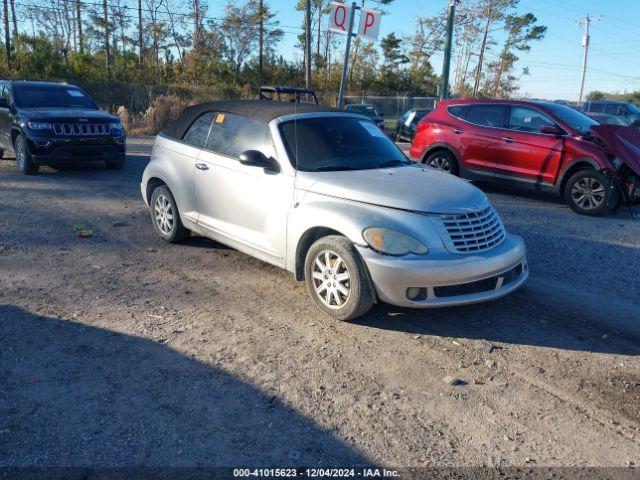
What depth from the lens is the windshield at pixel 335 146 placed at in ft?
16.9

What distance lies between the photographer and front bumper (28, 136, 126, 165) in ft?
34.1

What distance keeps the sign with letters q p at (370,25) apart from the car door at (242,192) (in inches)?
219

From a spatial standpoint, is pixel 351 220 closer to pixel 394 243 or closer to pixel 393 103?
pixel 394 243

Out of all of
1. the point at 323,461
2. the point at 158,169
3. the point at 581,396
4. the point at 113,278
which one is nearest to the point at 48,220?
the point at 158,169

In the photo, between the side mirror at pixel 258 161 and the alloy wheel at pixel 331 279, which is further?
the side mirror at pixel 258 161

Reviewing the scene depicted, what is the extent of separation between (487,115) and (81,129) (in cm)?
775

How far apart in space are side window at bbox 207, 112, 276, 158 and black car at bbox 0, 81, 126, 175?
5.88m

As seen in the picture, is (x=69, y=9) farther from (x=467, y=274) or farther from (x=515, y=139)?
(x=467, y=274)

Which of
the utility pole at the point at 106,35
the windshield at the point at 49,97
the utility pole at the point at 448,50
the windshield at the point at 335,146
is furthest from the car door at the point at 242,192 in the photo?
the utility pole at the point at 106,35

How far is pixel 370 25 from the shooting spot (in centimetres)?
1056

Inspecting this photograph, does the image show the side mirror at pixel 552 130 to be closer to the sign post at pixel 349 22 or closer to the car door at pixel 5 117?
the sign post at pixel 349 22

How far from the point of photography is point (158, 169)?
6508 millimetres

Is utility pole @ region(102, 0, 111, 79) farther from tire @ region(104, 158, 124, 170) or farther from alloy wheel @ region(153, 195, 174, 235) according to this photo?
alloy wheel @ region(153, 195, 174, 235)

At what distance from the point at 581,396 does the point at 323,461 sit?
1840 mm
